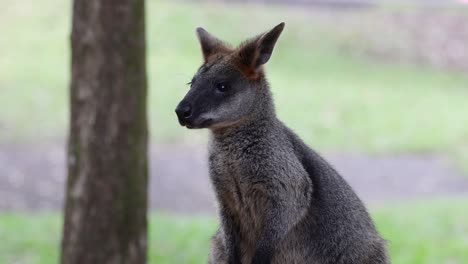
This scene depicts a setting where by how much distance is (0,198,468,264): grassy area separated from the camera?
886 centimetres

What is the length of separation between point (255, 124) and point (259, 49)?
366 mm

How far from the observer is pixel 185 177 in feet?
46.6

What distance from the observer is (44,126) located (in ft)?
57.3

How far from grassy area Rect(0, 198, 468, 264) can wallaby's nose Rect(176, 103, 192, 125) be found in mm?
4997

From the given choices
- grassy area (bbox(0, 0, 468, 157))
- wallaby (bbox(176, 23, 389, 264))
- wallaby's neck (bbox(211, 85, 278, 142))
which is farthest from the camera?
grassy area (bbox(0, 0, 468, 157))

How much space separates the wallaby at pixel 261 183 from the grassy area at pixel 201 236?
461 cm

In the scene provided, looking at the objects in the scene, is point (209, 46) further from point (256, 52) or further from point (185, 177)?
point (185, 177)

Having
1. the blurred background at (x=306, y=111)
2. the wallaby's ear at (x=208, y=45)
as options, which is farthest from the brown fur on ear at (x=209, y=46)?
the blurred background at (x=306, y=111)

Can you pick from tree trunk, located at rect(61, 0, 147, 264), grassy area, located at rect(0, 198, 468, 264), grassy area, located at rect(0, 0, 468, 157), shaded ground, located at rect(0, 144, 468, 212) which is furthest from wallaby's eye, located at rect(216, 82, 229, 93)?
grassy area, located at rect(0, 0, 468, 157)

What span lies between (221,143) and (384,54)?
20.0m

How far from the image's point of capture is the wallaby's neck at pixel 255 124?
404 centimetres

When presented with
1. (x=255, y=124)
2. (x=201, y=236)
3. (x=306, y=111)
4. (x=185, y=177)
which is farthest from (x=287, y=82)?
(x=255, y=124)

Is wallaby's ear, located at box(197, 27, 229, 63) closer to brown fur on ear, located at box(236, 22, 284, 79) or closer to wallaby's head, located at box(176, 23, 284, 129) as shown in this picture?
wallaby's head, located at box(176, 23, 284, 129)

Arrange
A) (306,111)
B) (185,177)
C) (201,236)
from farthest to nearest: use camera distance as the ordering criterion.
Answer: (306,111) < (185,177) < (201,236)
